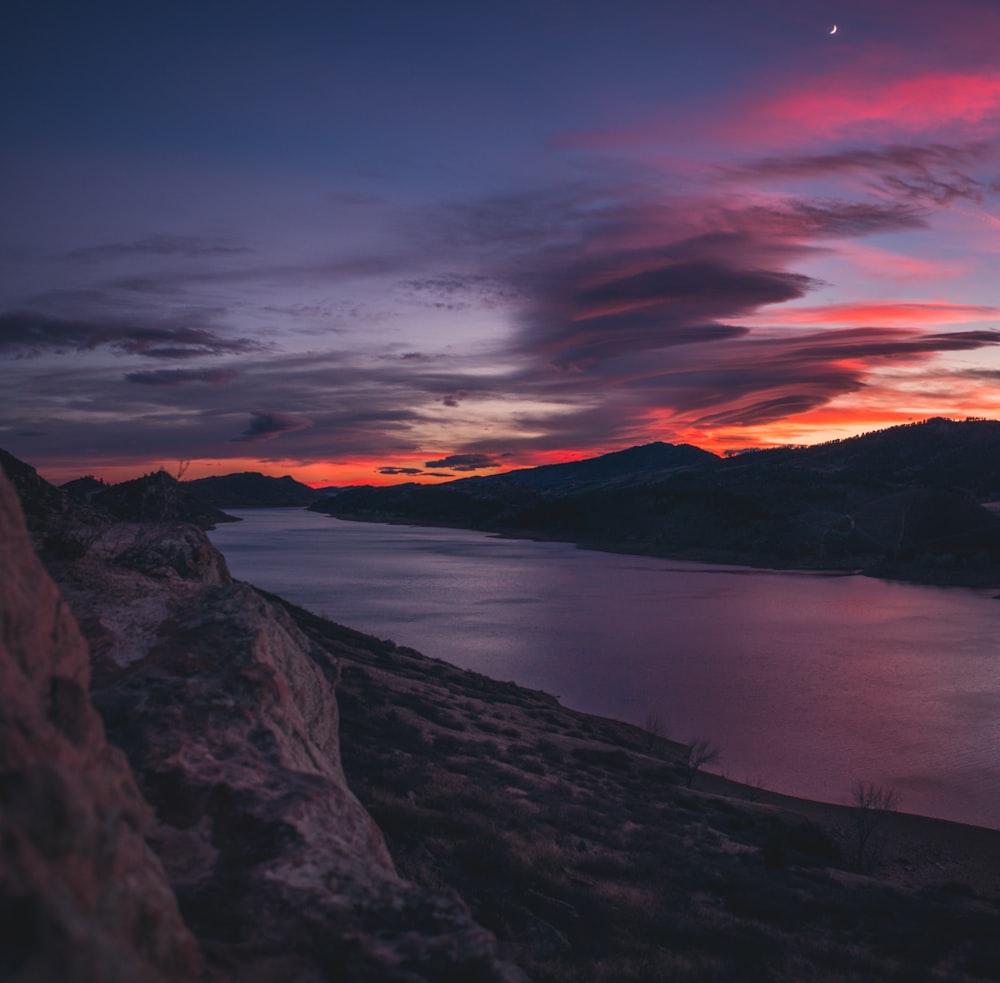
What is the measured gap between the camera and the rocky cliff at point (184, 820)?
7.68ft

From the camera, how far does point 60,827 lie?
7.64ft

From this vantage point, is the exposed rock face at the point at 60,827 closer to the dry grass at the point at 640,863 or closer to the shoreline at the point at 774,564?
the dry grass at the point at 640,863

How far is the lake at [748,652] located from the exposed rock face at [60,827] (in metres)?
20.3

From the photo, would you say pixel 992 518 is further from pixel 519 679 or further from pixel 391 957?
pixel 391 957

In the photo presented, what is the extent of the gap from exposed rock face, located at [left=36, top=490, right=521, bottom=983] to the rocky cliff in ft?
0.04

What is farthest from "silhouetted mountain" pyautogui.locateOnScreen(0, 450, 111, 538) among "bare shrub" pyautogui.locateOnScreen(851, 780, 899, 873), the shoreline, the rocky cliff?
the shoreline

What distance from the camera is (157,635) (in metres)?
6.90

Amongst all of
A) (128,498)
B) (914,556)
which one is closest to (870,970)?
(128,498)

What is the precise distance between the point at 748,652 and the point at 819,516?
228 feet

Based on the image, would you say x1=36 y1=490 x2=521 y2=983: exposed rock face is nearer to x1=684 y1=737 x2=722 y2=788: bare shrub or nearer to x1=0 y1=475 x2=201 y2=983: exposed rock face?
x1=0 y1=475 x2=201 y2=983: exposed rock face

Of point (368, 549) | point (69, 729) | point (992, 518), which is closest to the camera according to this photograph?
point (69, 729)

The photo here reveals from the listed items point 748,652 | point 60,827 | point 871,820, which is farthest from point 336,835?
point 748,652

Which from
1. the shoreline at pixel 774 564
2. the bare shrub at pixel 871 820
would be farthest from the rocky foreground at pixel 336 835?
the shoreline at pixel 774 564

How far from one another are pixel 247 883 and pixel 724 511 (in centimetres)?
11478
